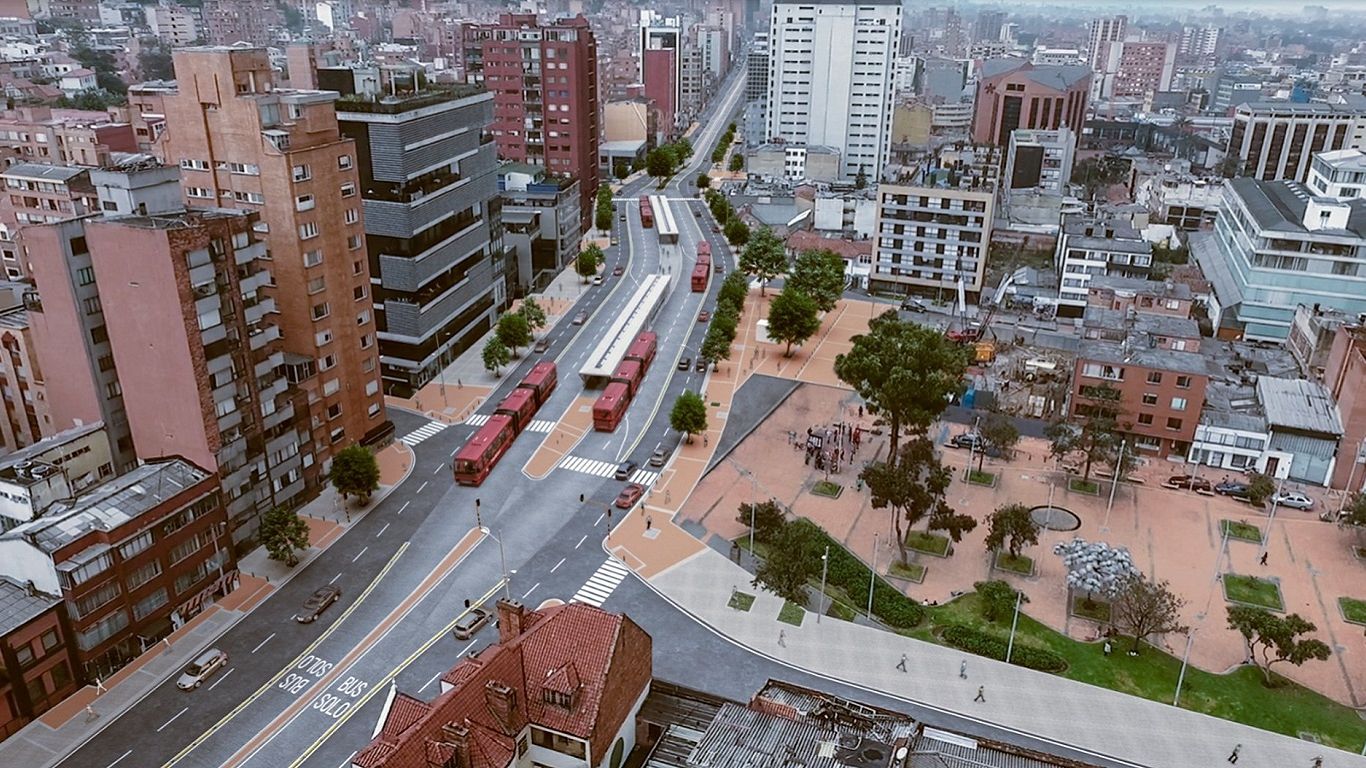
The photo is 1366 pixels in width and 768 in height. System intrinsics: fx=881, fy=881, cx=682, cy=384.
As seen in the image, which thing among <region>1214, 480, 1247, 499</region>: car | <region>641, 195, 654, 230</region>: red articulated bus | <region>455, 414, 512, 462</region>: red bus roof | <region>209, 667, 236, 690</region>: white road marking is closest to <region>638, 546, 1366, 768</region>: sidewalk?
<region>455, 414, 512, 462</region>: red bus roof

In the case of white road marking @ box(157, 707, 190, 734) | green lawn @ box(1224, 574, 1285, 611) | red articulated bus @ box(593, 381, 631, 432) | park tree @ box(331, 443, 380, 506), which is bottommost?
green lawn @ box(1224, 574, 1285, 611)

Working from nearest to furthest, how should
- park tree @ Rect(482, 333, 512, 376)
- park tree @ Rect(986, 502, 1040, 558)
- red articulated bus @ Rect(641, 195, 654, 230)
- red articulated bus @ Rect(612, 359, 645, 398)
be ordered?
park tree @ Rect(986, 502, 1040, 558), red articulated bus @ Rect(612, 359, 645, 398), park tree @ Rect(482, 333, 512, 376), red articulated bus @ Rect(641, 195, 654, 230)

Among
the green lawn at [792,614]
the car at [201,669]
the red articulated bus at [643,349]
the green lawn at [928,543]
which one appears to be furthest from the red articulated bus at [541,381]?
the car at [201,669]

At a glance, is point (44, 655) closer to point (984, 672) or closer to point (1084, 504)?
point (984, 672)

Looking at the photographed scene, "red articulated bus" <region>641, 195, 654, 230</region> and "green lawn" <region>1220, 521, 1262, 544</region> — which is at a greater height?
"red articulated bus" <region>641, 195, 654, 230</region>

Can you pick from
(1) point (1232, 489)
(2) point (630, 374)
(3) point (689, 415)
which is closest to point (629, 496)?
(3) point (689, 415)

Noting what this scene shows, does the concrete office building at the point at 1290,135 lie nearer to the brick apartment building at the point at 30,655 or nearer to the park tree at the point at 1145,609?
the park tree at the point at 1145,609

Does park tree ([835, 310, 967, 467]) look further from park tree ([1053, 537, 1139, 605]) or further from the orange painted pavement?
the orange painted pavement
